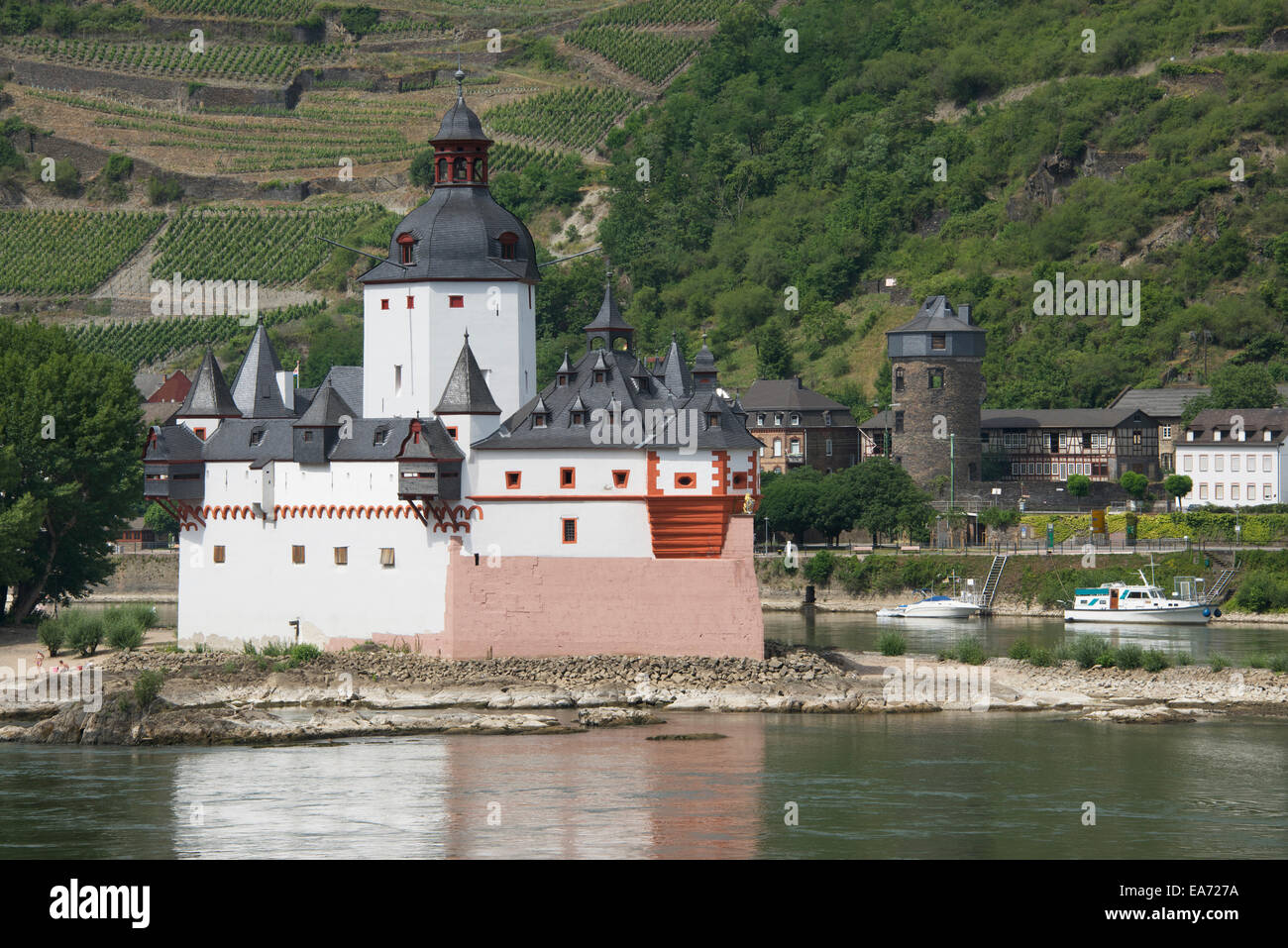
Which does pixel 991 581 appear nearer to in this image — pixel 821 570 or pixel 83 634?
pixel 821 570

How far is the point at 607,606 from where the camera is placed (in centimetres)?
5806

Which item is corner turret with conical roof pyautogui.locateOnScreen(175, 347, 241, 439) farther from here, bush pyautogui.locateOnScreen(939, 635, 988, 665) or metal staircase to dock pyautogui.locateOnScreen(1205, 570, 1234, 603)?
metal staircase to dock pyautogui.locateOnScreen(1205, 570, 1234, 603)

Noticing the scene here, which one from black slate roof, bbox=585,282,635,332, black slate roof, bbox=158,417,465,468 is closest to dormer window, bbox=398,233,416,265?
black slate roof, bbox=158,417,465,468

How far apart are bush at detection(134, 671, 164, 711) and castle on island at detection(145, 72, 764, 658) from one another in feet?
22.7

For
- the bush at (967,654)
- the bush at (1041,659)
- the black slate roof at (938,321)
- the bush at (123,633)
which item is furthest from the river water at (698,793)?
the black slate roof at (938,321)

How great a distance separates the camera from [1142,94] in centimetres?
14000

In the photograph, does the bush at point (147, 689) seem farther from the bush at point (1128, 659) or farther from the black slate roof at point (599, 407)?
the bush at point (1128, 659)

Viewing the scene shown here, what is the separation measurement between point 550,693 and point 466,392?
8557mm

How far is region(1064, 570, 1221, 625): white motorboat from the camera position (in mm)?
82000

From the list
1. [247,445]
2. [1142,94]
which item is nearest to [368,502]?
[247,445]

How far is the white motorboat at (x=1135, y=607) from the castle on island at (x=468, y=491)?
26.0m

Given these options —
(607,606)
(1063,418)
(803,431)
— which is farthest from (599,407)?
(1063,418)

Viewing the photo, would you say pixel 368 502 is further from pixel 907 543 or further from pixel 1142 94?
pixel 1142 94

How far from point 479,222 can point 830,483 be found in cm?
4081
